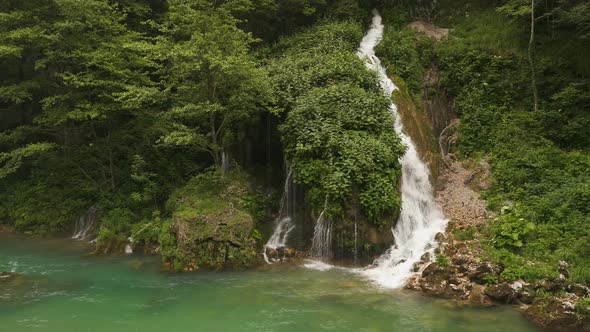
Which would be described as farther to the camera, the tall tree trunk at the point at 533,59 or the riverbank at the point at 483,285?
the tall tree trunk at the point at 533,59

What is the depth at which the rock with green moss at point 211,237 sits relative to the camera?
Answer: 12.8m

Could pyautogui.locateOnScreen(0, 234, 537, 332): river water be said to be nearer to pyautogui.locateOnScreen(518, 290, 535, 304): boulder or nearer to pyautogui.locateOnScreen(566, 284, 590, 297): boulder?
pyautogui.locateOnScreen(518, 290, 535, 304): boulder

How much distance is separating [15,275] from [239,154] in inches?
356

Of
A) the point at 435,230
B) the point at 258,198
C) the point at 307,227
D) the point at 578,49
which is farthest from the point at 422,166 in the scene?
the point at 578,49

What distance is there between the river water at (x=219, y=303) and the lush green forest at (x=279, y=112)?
183 centimetres

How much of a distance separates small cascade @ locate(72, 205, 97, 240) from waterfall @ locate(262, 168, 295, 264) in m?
8.39

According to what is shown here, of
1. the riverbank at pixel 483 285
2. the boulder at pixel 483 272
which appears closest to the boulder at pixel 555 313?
the riverbank at pixel 483 285

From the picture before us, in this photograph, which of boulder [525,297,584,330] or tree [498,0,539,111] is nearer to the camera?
boulder [525,297,584,330]

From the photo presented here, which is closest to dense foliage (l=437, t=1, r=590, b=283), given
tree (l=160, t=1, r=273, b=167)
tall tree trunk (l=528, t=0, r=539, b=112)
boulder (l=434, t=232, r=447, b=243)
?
tall tree trunk (l=528, t=0, r=539, b=112)

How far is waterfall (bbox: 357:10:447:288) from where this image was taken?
473 inches

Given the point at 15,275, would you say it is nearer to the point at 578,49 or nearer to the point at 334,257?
the point at 334,257

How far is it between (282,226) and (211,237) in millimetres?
2927

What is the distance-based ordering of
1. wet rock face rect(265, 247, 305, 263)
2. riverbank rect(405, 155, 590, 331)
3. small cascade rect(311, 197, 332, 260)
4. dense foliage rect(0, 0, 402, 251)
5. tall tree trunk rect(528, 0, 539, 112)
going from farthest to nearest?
tall tree trunk rect(528, 0, 539, 112)
dense foliage rect(0, 0, 402, 251)
wet rock face rect(265, 247, 305, 263)
small cascade rect(311, 197, 332, 260)
riverbank rect(405, 155, 590, 331)

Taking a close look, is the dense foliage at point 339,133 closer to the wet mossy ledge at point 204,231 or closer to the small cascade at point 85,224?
the wet mossy ledge at point 204,231
